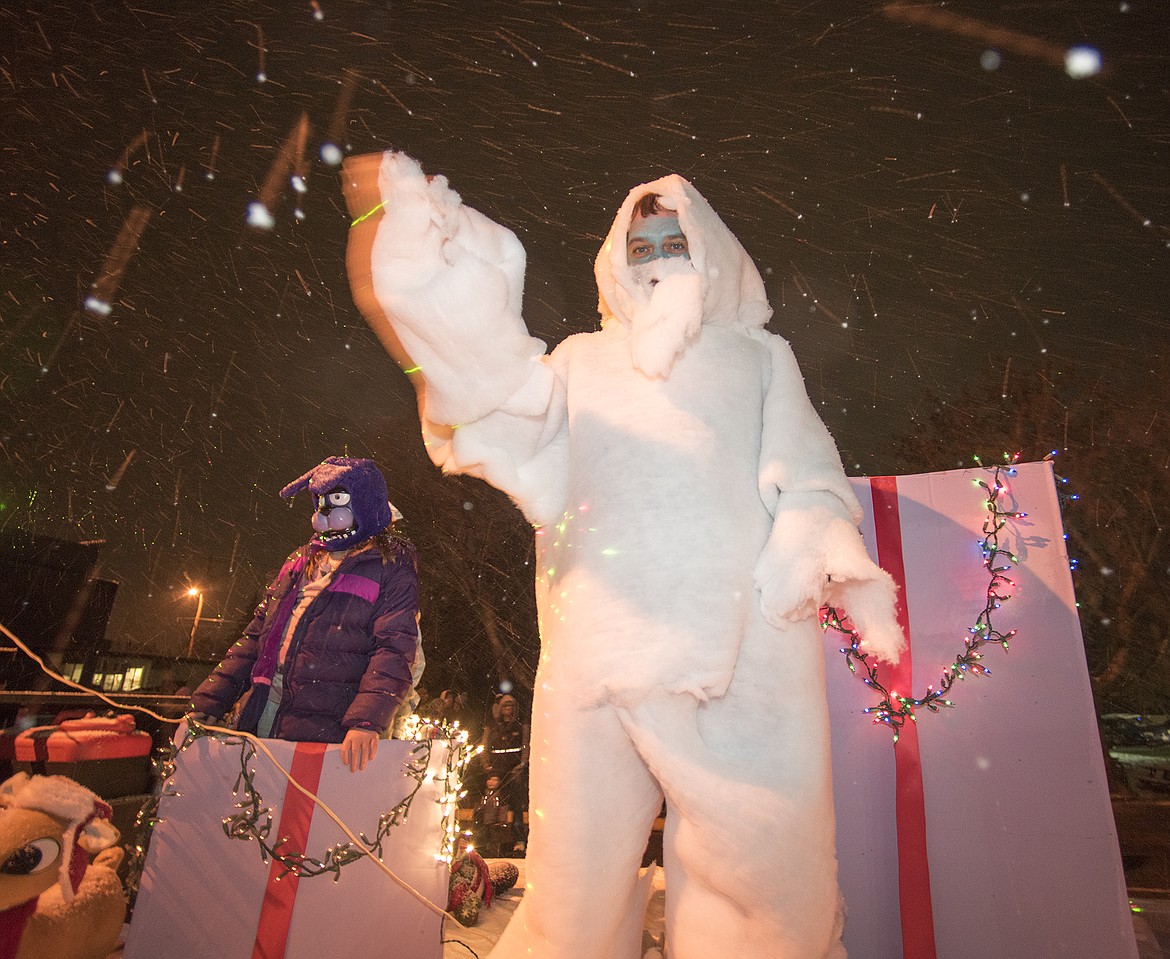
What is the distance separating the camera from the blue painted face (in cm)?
216

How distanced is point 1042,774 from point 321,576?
10.0 ft

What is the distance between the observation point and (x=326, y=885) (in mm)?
2219

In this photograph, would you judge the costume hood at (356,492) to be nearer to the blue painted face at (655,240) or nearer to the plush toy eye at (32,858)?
the plush toy eye at (32,858)

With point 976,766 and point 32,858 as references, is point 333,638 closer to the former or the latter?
point 32,858

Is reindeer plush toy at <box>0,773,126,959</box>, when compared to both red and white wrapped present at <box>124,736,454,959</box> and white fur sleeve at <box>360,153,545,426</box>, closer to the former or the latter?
red and white wrapped present at <box>124,736,454,959</box>

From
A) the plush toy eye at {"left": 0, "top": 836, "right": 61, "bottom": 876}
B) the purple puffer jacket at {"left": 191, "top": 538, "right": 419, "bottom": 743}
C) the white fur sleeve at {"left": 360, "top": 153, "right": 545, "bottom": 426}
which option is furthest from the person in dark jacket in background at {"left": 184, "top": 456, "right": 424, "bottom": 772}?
the white fur sleeve at {"left": 360, "top": 153, "right": 545, "bottom": 426}

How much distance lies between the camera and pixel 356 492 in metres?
3.01

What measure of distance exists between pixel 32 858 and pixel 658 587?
1990 mm

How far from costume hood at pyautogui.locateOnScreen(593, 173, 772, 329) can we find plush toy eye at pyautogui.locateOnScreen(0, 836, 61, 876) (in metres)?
2.35

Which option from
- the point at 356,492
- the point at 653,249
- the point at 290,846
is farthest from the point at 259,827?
the point at 653,249

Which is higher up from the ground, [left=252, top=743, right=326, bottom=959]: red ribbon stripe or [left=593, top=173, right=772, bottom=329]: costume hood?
[left=593, top=173, right=772, bottom=329]: costume hood

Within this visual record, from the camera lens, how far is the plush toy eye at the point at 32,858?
6.28 ft

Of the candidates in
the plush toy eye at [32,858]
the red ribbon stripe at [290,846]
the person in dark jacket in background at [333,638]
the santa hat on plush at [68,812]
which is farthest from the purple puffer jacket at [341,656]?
the plush toy eye at [32,858]

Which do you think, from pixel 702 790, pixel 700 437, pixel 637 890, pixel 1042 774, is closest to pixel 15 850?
pixel 637 890
